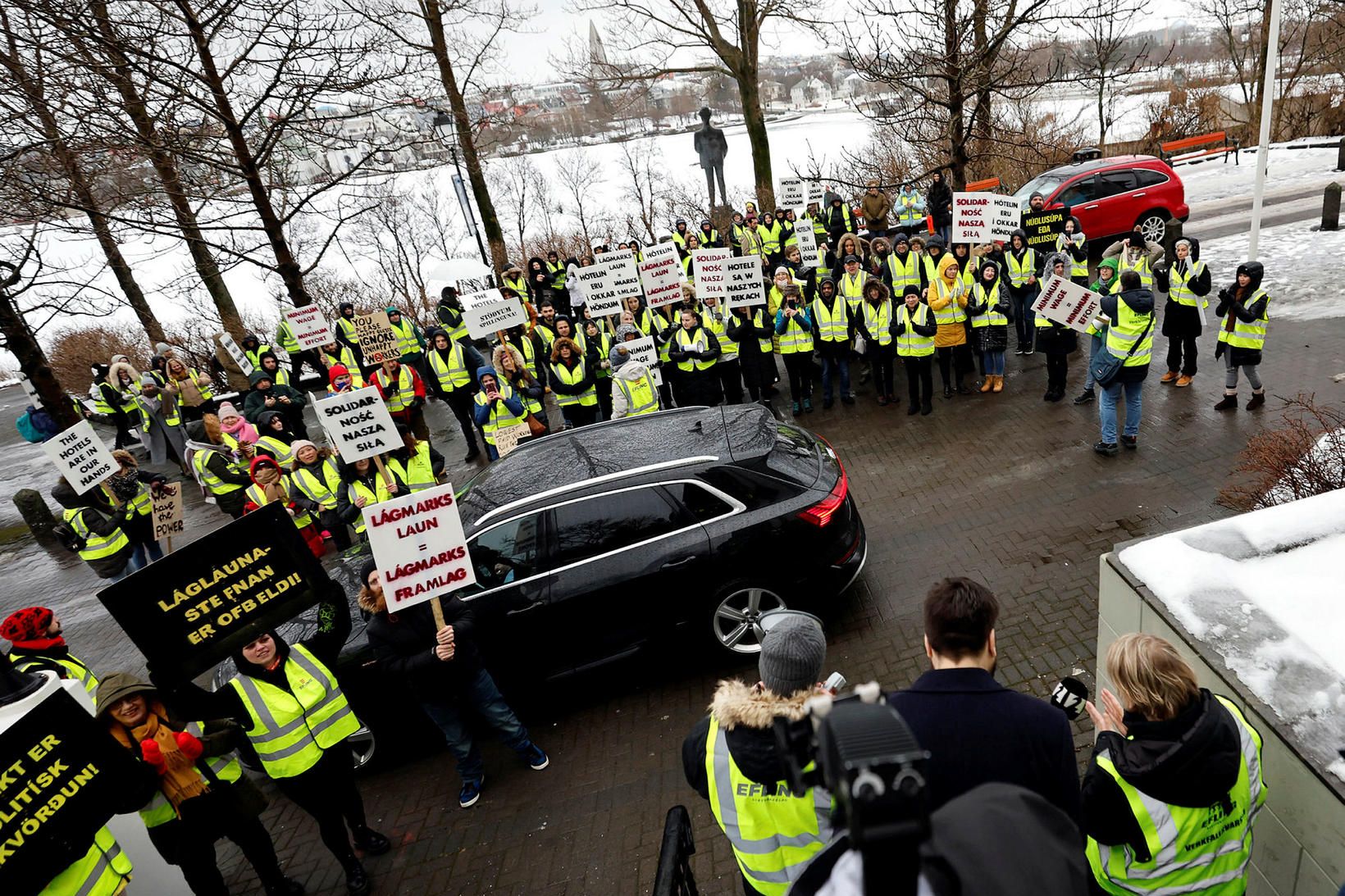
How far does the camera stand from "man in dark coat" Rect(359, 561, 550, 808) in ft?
14.5

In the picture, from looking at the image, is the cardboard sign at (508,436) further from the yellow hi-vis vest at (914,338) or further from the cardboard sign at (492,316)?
the yellow hi-vis vest at (914,338)

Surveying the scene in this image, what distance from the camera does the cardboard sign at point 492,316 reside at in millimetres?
10023

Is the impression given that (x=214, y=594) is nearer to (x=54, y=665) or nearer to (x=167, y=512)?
(x=54, y=665)

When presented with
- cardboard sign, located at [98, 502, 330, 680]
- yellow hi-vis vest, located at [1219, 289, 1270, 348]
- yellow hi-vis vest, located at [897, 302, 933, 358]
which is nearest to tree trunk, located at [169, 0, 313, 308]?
cardboard sign, located at [98, 502, 330, 680]

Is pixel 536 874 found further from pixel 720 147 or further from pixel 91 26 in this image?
pixel 720 147

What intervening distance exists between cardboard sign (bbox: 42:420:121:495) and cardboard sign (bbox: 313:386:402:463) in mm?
3196

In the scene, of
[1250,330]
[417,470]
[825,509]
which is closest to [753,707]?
[825,509]

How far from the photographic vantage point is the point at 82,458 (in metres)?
7.75

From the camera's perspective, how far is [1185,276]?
27.7 ft

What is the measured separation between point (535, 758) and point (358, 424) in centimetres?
339

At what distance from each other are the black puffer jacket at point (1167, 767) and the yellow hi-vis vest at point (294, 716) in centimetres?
376

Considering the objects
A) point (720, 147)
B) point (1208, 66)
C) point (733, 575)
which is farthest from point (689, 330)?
point (1208, 66)

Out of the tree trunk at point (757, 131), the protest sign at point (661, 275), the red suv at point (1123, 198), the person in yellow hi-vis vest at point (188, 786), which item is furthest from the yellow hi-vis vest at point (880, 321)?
the tree trunk at point (757, 131)

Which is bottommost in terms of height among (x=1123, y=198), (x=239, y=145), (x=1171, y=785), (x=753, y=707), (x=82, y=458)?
(x=1171, y=785)
